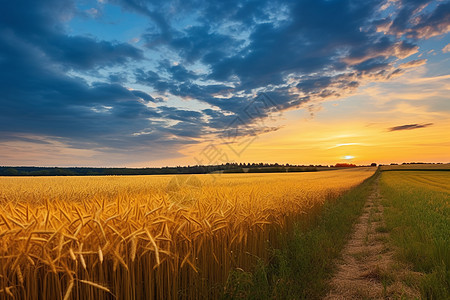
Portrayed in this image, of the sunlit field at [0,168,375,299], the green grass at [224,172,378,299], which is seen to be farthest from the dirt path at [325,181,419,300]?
the sunlit field at [0,168,375,299]

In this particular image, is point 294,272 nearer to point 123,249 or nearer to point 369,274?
point 369,274

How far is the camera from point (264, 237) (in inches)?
188

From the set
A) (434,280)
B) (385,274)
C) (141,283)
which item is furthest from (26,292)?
(385,274)

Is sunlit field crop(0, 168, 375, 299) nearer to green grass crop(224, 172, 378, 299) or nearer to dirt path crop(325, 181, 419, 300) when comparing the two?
green grass crop(224, 172, 378, 299)

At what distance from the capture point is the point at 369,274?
5.59 m

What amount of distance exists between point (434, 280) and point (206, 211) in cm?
370

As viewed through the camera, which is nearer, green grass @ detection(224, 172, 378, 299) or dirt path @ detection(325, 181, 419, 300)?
green grass @ detection(224, 172, 378, 299)

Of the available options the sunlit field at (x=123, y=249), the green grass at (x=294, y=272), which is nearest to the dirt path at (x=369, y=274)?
the green grass at (x=294, y=272)

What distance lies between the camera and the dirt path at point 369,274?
4672 millimetres

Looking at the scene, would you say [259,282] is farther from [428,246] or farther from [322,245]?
[428,246]

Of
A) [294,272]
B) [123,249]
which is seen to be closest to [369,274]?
[294,272]

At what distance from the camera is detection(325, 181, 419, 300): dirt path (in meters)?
4.67

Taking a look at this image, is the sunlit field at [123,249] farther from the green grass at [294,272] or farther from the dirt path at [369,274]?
the dirt path at [369,274]

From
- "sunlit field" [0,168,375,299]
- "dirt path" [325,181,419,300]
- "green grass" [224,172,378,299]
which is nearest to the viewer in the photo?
"sunlit field" [0,168,375,299]
